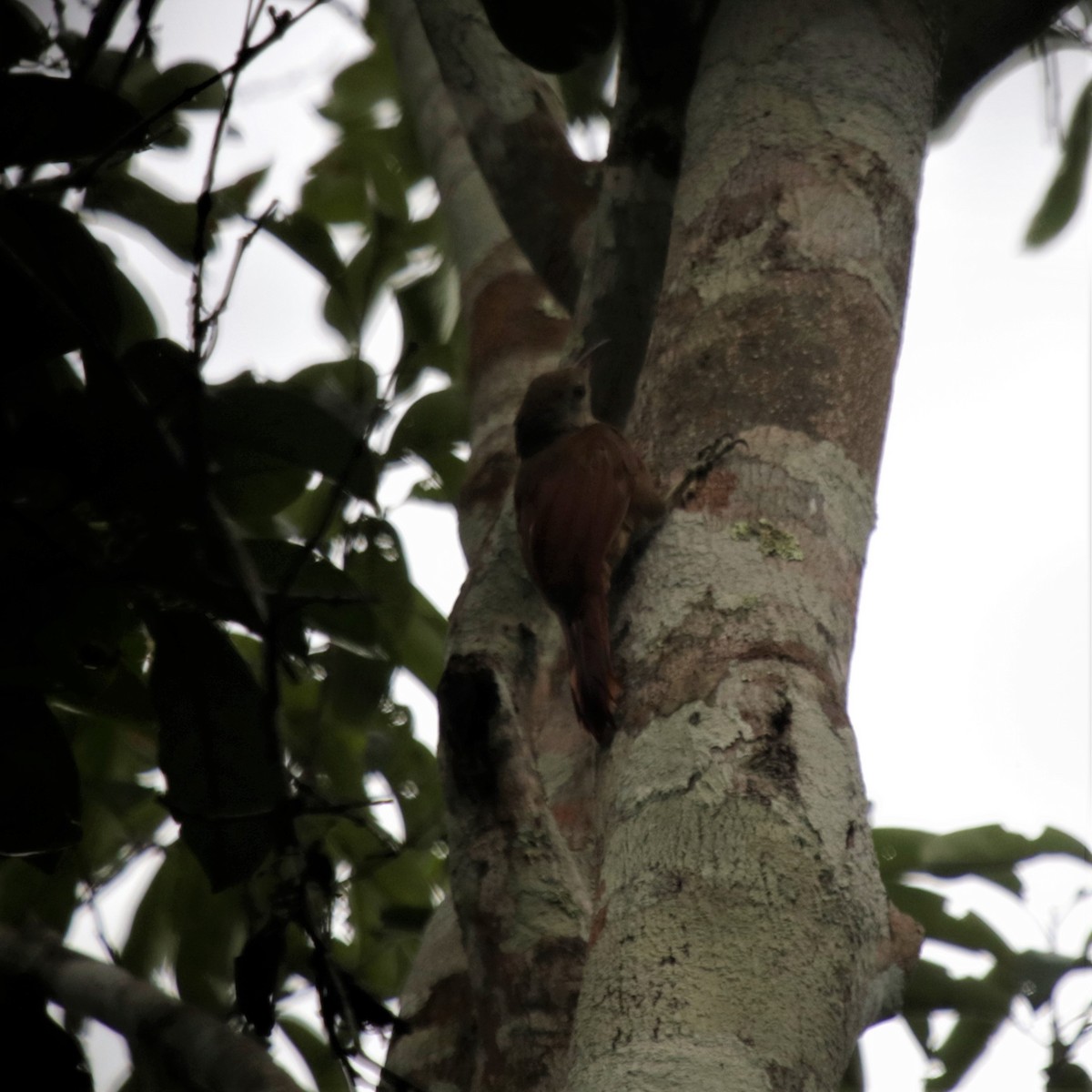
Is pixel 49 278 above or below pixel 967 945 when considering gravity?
above

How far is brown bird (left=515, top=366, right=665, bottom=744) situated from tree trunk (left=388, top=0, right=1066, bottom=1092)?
7 centimetres

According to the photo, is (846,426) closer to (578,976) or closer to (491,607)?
(491,607)

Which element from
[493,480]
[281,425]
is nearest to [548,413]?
[493,480]

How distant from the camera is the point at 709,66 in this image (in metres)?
2.19

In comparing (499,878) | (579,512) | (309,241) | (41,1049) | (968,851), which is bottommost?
(41,1049)

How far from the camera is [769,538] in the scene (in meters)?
1.65

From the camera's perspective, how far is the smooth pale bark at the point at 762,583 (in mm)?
1269

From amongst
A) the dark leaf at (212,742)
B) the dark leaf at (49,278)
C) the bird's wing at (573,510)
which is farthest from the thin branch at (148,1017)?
the dark leaf at (49,278)

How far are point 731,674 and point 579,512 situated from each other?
949 mm

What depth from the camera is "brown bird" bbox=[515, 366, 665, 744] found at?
75.0 inches

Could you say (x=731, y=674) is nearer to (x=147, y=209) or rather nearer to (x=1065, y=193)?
(x=147, y=209)

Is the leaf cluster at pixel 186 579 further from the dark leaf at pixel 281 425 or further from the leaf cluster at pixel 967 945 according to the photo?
the leaf cluster at pixel 967 945

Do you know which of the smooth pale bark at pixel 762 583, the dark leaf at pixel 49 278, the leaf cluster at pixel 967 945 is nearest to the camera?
the smooth pale bark at pixel 762 583

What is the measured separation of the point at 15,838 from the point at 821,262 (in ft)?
4.48
